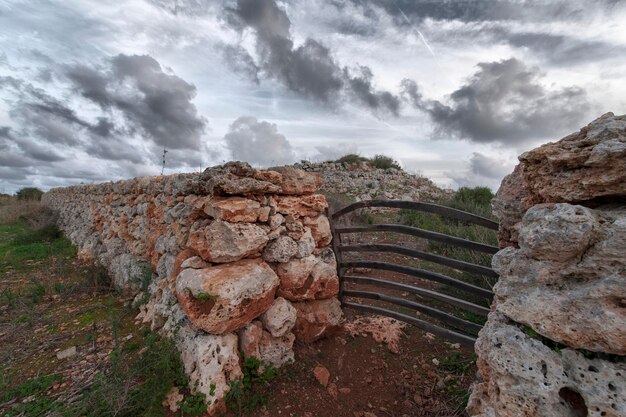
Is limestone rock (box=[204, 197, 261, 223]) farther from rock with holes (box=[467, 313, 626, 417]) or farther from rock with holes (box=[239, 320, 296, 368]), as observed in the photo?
rock with holes (box=[467, 313, 626, 417])

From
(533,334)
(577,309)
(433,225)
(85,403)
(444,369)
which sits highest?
(577,309)

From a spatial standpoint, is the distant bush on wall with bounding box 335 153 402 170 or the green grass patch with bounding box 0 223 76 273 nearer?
the green grass patch with bounding box 0 223 76 273

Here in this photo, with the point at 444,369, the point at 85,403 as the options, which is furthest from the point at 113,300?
the point at 444,369

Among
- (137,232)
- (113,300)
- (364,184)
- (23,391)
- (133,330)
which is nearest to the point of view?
(23,391)

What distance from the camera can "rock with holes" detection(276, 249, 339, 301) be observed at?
11.5 feet

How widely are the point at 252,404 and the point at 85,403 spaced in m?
1.46

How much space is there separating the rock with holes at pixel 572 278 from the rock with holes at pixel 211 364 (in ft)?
8.00

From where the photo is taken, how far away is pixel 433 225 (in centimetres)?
855

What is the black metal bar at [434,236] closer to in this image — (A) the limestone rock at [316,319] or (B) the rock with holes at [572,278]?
(A) the limestone rock at [316,319]

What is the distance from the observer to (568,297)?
1417 mm

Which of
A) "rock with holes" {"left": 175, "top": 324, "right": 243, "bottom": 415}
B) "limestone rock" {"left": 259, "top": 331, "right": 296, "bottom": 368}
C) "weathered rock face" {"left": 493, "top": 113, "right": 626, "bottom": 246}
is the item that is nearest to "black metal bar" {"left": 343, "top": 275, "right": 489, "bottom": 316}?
"limestone rock" {"left": 259, "top": 331, "right": 296, "bottom": 368}

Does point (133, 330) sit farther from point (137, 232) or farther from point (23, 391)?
point (137, 232)

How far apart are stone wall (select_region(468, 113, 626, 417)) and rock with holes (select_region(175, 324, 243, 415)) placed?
7.10 ft

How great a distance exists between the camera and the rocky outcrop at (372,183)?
14.5 meters
